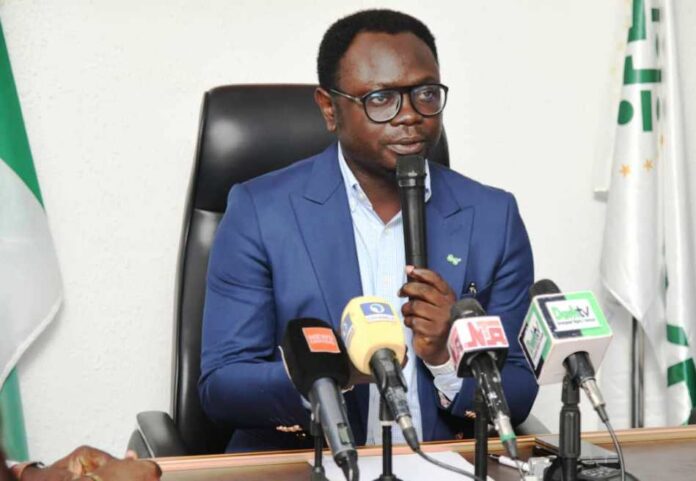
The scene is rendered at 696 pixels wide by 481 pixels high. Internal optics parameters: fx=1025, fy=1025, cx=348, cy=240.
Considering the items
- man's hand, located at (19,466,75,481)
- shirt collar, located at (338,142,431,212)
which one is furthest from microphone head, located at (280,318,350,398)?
shirt collar, located at (338,142,431,212)

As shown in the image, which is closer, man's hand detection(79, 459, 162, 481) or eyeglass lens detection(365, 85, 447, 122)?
man's hand detection(79, 459, 162, 481)

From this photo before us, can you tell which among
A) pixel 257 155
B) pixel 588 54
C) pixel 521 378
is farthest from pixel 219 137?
pixel 588 54

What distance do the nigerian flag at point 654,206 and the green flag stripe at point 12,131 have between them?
1.63 metres

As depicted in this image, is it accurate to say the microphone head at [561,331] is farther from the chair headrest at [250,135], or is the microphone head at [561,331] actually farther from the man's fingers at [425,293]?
the chair headrest at [250,135]

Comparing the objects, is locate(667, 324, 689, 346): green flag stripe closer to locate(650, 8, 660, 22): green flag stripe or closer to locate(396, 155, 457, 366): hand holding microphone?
locate(650, 8, 660, 22): green flag stripe

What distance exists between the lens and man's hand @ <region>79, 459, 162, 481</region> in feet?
3.97

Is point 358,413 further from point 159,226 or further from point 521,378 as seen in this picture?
point 159,226

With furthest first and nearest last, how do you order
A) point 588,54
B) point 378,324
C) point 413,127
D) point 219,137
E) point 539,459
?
point 588,54, point 219,137, point 413,127, point 539,459, point 378,324

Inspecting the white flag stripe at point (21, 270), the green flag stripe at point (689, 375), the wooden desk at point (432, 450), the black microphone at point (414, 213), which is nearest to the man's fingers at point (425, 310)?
the black microphone at point (414, 213)

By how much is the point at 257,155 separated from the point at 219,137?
9 centimetres

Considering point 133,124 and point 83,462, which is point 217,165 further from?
point 83,462

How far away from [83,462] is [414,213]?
2.24 ft

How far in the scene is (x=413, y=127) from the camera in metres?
1.86

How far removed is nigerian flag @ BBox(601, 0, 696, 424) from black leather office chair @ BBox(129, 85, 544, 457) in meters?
1.16
